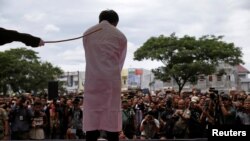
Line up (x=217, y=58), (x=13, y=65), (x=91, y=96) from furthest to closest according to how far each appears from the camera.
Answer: (x=13, y=65), (x=217, y=58), (x=91, y=96)

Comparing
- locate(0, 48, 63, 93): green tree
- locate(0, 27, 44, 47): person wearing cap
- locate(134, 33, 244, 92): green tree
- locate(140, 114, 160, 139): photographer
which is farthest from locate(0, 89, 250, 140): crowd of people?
locate(0, 48, 63, 93): green tree

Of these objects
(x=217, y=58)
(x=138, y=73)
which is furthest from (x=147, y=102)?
(x=138, y=73)

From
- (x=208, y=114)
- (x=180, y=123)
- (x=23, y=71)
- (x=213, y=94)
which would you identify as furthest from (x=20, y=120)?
(x=23, y=71)

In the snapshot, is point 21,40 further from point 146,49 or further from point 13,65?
point 13,65

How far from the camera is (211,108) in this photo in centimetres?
1049

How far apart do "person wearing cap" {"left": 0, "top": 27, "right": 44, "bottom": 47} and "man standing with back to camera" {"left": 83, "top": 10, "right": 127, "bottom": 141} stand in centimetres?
81

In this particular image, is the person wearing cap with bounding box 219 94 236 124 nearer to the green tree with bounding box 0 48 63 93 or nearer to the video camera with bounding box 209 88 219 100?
the video camera with bounding box 209 88 219 100

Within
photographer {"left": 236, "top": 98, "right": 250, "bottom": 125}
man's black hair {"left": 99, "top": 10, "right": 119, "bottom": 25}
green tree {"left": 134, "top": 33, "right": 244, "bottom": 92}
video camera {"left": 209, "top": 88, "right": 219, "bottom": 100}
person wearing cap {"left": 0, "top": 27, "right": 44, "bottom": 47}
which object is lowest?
photographer {"left": 236, "top": 98, "right": 250, "bottom": 125}

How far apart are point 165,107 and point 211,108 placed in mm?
1866

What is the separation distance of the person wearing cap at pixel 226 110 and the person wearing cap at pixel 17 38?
6955mm

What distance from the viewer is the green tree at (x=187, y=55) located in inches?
1890

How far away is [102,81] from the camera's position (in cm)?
466

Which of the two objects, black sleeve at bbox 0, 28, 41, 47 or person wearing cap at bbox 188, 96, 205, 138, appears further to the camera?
person wearing cap at bbox 188, 96, 205, 138

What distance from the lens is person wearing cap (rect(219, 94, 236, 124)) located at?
10.2 m
